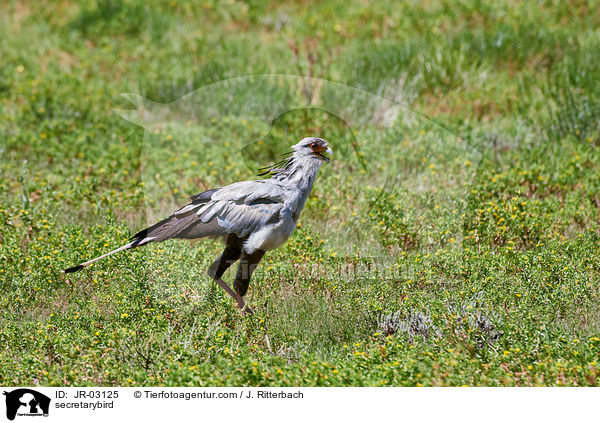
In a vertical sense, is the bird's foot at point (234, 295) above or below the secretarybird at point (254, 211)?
below

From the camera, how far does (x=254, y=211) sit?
17.7 feet

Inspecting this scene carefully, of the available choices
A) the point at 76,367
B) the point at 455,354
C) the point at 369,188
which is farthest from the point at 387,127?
the point at 76,367

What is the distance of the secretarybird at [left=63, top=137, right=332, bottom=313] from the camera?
Result: 539cm

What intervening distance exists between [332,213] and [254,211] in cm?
240

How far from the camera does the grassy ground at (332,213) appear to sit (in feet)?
18.1

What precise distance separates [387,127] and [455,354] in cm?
451

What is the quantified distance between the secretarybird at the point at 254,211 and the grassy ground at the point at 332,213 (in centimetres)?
80

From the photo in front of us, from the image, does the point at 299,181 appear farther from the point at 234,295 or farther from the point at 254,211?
the point at 234,295

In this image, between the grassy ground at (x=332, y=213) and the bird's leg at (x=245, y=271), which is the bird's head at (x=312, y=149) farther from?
the grassy ground at (x=332, y=213)
